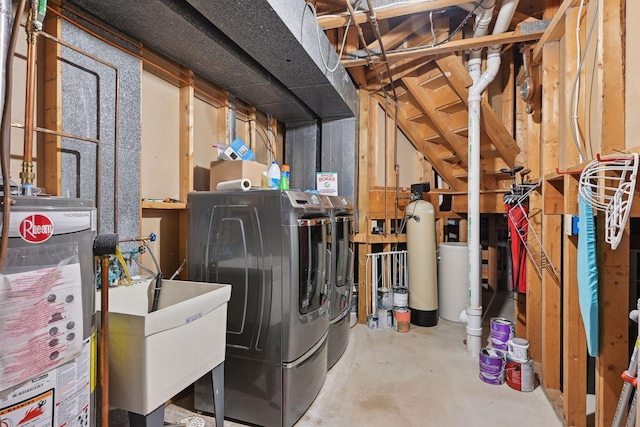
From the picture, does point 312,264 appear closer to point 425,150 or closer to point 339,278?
point 339,278

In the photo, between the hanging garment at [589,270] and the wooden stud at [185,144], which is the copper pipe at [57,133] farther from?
the hanging garment at [589,270]

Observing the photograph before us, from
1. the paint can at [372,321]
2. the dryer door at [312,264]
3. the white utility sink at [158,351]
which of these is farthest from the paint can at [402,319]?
the white utility sink at [158,351]

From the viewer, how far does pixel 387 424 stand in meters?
1.77

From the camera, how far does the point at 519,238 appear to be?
248 centimetres

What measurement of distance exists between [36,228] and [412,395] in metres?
2.09

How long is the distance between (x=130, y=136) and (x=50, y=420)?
1.41 m

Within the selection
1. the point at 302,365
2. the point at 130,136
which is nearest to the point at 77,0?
the point at 130,136

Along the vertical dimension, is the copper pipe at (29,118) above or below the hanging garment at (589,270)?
above

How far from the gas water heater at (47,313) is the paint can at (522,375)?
7.51 ft

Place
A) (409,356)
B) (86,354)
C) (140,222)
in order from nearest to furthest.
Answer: (86,354)
(140,222)
(409,356)

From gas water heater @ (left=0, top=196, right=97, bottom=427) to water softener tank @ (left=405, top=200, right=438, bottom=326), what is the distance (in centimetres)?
286

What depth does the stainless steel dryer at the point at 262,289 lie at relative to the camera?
1.71 meters

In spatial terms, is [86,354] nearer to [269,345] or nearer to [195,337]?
[195,337]

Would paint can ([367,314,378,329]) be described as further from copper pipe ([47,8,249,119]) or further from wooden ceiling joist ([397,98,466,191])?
copper pipe ([47,8,249,119])
